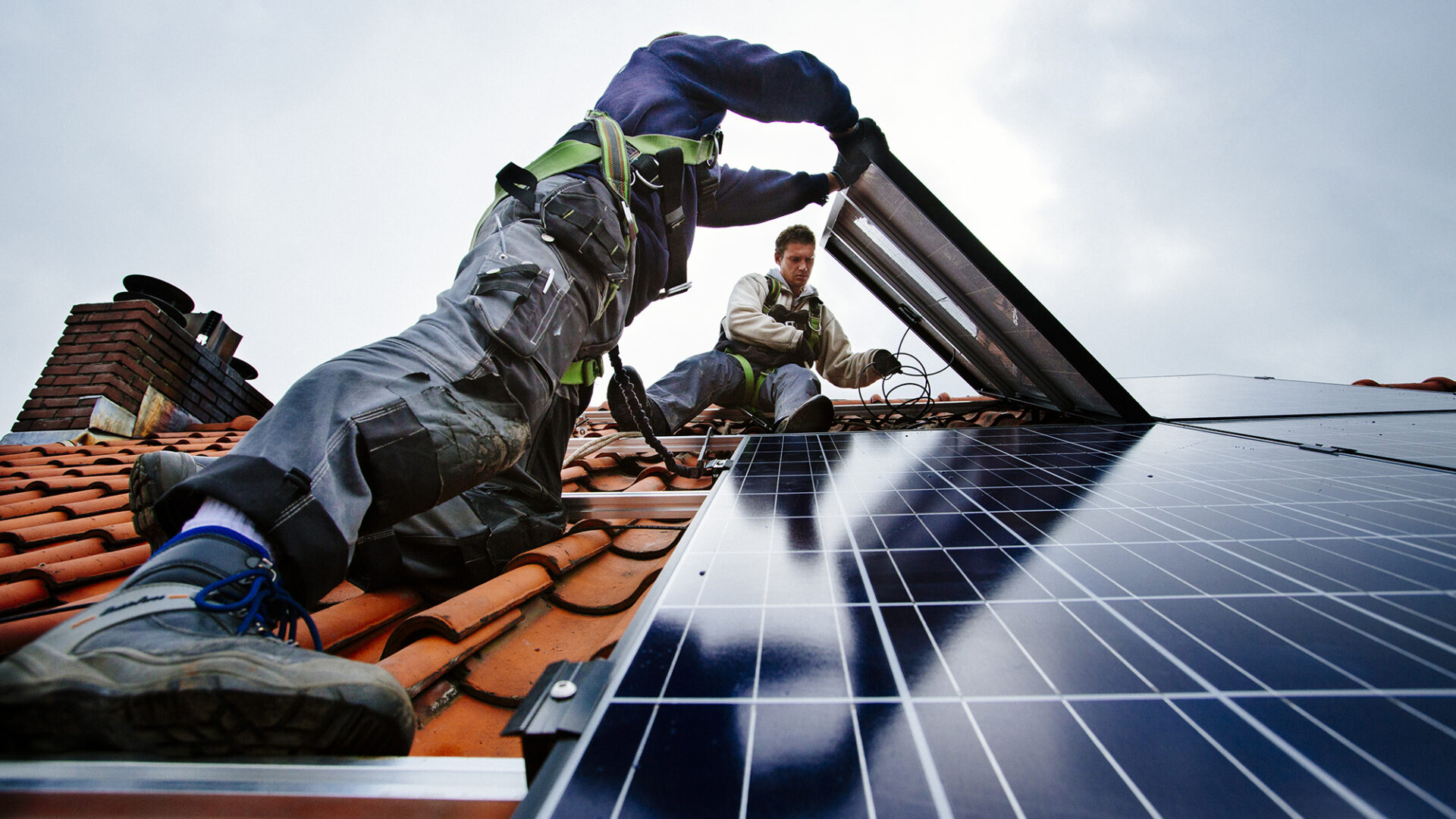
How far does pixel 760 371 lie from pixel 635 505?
8.48ft

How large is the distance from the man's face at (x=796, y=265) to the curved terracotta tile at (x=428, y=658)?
4397 mm

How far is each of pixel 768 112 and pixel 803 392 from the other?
5.75 feet

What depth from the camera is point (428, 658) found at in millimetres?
1053

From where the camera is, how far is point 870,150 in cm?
266

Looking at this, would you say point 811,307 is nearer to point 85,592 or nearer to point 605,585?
point 605,585

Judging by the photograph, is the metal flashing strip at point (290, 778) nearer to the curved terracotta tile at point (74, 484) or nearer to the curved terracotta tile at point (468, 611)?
the curved terracotta tile at point (468, 611)

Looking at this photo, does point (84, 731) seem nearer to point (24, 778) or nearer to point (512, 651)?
point (24, 778)

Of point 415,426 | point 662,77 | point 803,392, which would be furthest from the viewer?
point 803,392

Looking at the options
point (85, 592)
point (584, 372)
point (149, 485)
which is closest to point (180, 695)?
point (149, 485)

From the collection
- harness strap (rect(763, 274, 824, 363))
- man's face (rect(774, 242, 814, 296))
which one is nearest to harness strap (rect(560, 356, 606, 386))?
harness strap (rect(763, 274, 824, 363))

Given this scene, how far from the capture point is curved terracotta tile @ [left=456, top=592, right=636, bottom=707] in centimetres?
104

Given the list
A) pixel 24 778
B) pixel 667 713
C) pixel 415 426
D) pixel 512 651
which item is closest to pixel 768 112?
pixel 415 426

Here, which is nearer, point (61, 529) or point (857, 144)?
point (61, 529)

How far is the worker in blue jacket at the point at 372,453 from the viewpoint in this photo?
0.61 metres
